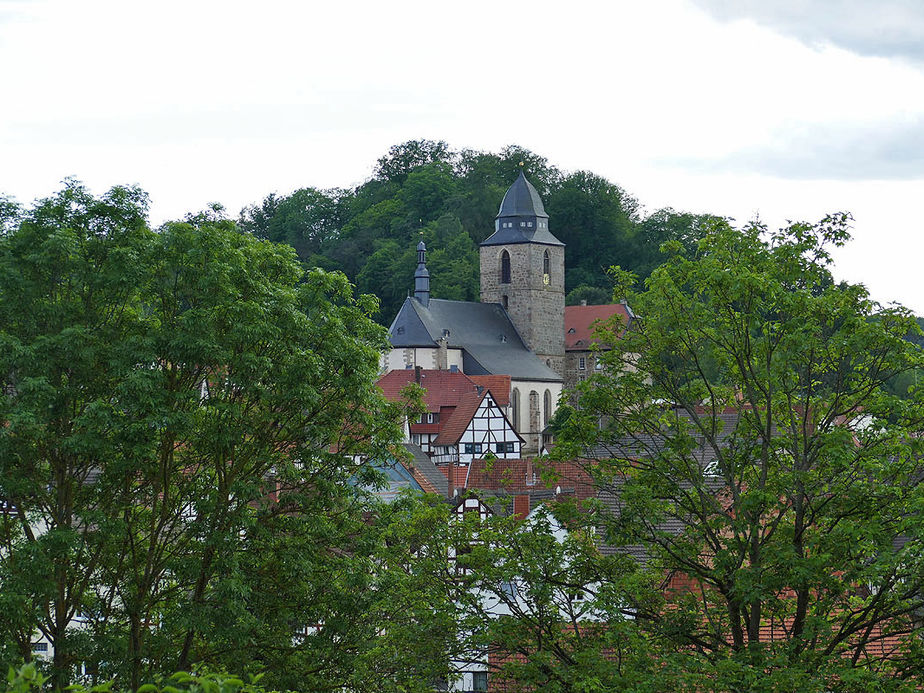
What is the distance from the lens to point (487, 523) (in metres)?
15.1

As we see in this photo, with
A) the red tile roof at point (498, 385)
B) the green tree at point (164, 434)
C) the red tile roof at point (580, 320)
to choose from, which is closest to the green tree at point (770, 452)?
the green tree at point (164, 434)

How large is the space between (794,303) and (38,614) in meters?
9.00

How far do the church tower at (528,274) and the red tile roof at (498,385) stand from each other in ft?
32.9

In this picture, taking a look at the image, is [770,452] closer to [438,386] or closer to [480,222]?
[438,386]

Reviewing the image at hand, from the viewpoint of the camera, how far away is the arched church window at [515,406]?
271 feet

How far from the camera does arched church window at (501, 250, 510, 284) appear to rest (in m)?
89.8

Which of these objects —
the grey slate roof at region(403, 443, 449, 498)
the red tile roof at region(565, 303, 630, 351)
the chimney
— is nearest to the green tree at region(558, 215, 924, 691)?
the grey slate roof at region(403, 443, 449, 498)

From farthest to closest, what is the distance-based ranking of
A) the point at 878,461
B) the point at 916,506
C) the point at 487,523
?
the point at 487,523, the point at 878,461, the point at 916,506

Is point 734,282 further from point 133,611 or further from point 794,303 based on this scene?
point 133,611

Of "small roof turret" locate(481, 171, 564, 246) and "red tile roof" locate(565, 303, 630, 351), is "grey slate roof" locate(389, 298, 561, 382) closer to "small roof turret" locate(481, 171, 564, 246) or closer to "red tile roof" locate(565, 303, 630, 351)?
"small roof turret" locate(481, 171, 564, 246)

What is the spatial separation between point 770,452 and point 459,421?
52.1 meters

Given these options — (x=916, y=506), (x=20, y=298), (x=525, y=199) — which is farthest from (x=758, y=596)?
(x=525, y=199)

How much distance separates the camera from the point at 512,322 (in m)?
Result: 89.1

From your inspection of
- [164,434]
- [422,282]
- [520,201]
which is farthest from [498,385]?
[164,434]
